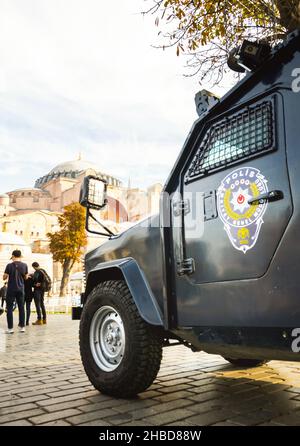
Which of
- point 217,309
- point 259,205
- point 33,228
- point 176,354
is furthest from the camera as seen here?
point 33,228

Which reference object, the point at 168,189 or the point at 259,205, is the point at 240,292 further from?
the point at 168,189

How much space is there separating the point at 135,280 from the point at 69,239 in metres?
43.8

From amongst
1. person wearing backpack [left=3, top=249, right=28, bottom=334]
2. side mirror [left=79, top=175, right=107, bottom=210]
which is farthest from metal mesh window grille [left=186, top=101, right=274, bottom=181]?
person wearing backpack [left=3, top=249, right=28, bottom=334]

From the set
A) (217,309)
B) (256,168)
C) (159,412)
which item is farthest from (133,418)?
(256,168)

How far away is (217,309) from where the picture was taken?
265cm

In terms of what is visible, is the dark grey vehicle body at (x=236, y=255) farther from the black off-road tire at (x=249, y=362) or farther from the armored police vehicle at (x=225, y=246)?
the black off-road tire at (x=249, y=362)

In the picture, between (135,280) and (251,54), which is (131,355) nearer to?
(135,280)

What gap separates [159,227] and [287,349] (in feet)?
4.66

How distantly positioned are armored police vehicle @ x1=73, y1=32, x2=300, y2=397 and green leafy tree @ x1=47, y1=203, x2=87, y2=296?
42481 millimetres

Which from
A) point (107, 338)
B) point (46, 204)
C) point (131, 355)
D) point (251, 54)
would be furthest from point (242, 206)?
point (46, 204)

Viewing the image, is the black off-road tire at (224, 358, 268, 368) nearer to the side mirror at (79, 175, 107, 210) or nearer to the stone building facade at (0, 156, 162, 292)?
the side mirror at (79, 175, 107, 210)

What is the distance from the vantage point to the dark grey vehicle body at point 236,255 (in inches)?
89.0

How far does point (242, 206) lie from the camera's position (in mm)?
2508

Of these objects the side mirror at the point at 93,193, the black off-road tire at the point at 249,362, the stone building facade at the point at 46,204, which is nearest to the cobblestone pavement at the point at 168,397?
the black off-road tire at the point at 249,362
